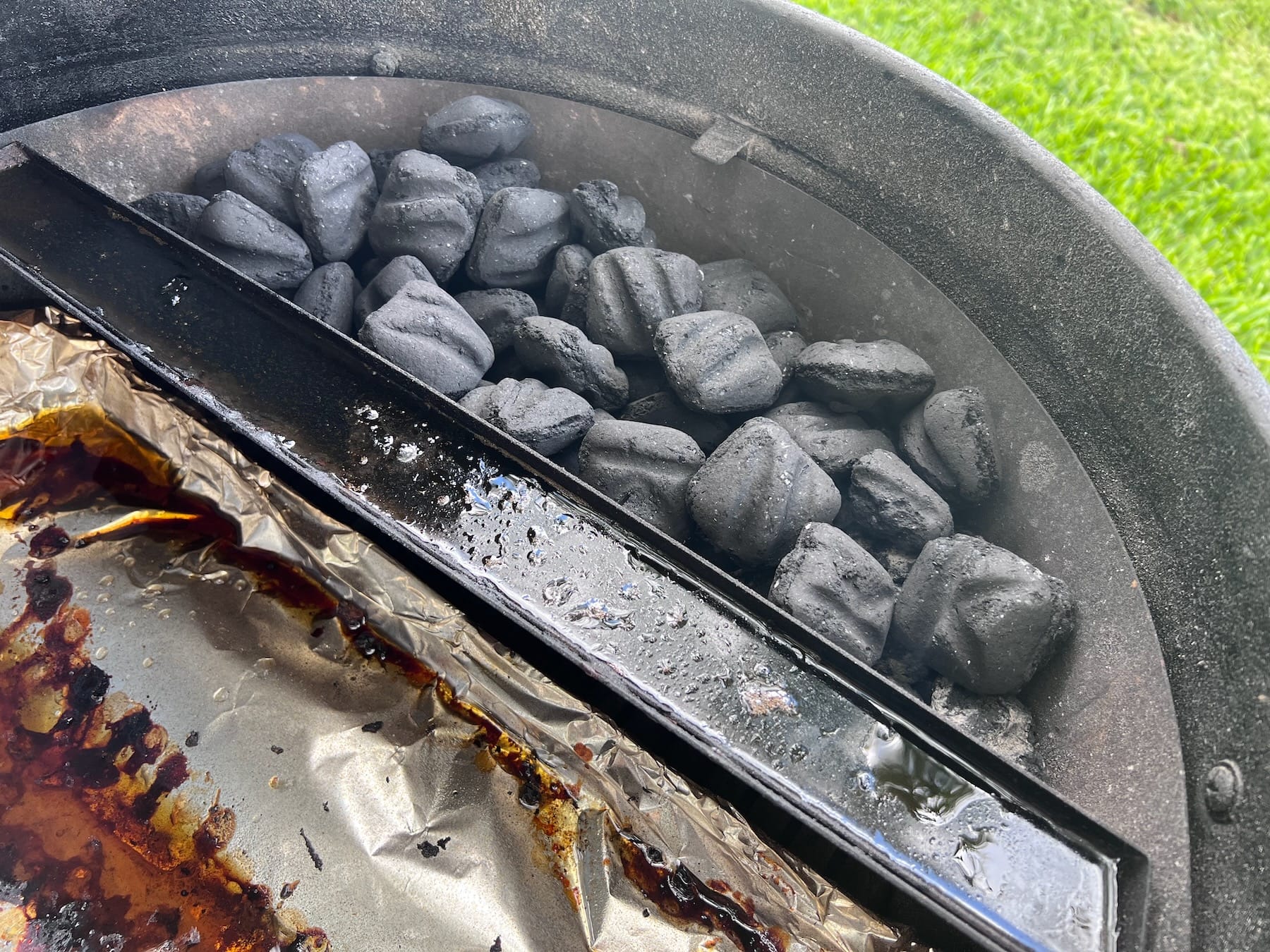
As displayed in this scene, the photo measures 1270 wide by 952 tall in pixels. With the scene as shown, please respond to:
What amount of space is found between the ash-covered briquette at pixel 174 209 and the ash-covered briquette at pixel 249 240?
8 cm

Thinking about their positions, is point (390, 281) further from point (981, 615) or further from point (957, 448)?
point (981, 615)

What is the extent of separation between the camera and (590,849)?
3.03ft

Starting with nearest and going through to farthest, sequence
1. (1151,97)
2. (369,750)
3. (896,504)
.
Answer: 1. (369,750)
2. (896,504)
3. (1151,97)

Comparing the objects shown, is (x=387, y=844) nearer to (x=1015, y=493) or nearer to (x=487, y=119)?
(x=1015, y=493)

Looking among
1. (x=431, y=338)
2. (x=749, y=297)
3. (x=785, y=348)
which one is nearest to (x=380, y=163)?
(x=431, y=338)

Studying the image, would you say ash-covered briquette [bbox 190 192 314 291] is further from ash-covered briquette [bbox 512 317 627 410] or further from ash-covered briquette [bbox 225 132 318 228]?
ash-covered briquette [bbox 512 317 627 410]

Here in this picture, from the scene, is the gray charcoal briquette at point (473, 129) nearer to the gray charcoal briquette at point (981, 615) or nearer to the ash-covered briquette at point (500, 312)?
the ash-covered briquette at point (500, 312)

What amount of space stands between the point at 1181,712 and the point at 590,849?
714 mm

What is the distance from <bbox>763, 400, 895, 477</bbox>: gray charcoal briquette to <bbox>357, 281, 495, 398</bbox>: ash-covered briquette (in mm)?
548

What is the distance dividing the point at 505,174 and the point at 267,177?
1.66 ft

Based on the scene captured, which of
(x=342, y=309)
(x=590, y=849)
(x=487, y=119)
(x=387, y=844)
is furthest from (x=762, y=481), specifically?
(x=487, y=119)

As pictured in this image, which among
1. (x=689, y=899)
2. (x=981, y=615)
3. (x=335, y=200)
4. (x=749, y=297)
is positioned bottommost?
(x=689, y=899)

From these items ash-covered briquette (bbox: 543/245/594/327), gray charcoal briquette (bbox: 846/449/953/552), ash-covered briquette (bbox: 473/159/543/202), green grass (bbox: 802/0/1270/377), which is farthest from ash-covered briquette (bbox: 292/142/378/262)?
green grass (bbox: 802/0/1270/377)

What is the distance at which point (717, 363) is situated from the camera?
4.40 ft
